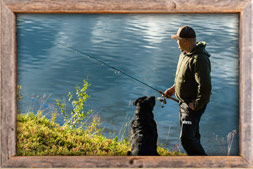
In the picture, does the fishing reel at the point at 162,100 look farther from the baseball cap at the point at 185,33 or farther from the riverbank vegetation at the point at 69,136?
the baseball cap at the point at 185,33

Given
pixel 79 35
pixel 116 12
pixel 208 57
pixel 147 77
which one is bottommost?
pixel 147 77

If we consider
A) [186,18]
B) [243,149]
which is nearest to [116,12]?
[186,18]

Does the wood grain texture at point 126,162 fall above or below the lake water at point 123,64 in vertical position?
below

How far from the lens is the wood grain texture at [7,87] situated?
3.93 metres

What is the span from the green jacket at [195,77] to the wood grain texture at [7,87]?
203cm

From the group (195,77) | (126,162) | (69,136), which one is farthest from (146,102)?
(69,136)

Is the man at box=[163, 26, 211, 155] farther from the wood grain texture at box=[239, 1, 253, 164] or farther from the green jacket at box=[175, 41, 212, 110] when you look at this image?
the wood grain texture at box=[239, 1, 253, 164]

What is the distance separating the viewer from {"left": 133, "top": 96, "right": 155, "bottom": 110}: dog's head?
3.91 m

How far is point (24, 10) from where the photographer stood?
398cm

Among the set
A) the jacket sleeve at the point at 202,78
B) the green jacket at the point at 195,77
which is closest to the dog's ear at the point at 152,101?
the green jacket at the point at 195,77

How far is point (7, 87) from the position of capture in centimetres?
394

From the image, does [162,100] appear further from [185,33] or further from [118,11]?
[118,11]

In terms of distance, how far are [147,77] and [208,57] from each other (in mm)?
775

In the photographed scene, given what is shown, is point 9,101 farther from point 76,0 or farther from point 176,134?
point 176,134
